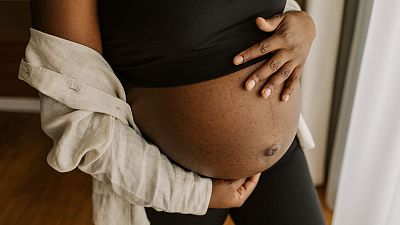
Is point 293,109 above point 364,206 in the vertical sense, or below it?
above

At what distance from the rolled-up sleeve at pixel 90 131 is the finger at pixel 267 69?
0.69 ft

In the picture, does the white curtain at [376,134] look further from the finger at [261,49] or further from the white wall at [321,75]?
the finger at [261,49]

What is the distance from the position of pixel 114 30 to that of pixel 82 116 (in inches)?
6.1

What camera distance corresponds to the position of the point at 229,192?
37.5 inches

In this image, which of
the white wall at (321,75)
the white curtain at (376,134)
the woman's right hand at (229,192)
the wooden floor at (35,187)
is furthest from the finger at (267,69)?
the wooden floor at (35,187)

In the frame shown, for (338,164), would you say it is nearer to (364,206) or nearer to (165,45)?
(364,206)

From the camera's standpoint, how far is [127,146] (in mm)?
859

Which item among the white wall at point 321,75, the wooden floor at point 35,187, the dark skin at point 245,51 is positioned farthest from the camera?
the wooden floor at point 35,187

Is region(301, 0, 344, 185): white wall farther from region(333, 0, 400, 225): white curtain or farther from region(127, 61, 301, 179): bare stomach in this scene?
region(127, 61, 301, 179): bare stomach

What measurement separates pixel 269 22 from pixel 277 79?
0.33ft

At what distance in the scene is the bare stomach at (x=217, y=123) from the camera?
86cm

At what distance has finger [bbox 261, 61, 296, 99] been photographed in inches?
34.3

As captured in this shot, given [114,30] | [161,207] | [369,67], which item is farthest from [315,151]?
[114,30]

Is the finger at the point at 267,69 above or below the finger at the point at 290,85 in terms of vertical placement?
above
